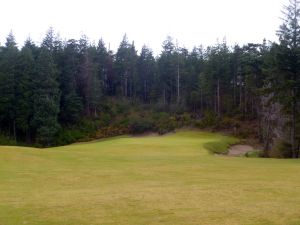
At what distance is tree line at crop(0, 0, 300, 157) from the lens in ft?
133

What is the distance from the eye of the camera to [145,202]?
14508 mm

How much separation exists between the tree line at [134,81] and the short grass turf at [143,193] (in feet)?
58.7

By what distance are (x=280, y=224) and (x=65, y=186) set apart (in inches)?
448

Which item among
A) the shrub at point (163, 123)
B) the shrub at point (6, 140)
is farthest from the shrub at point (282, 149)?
the shrub at point (6, 140)

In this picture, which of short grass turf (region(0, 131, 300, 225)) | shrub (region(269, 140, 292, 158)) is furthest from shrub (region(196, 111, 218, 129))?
short grass turf (region(0, 131, 300, 225))

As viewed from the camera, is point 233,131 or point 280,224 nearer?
point 280,224

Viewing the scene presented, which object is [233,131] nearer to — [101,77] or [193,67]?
[193,67]

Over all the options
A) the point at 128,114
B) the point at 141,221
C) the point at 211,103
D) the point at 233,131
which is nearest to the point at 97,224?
the point at 141,221

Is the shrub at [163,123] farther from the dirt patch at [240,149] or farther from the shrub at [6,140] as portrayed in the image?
the shrub at [6,140]

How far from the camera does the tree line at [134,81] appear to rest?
133ft

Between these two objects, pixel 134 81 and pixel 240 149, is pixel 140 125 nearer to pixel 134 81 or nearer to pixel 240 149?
pixel 240 149

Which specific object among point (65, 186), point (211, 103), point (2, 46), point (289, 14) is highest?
point (2, 46)

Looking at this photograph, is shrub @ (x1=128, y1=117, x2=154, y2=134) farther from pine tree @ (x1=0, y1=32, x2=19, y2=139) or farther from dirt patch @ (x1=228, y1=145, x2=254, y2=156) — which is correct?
dirt patch @ (x1=228, y1=145, x2=254, y2=156)

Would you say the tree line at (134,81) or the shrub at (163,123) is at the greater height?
the tree line at (134,81)
